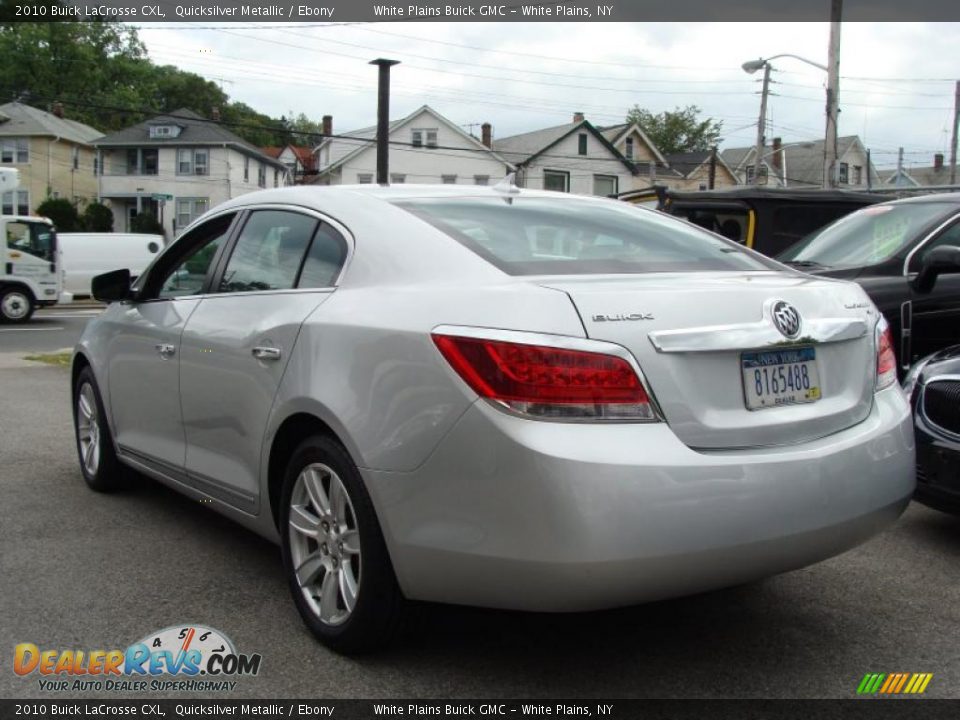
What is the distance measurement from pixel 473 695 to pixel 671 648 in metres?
0.75

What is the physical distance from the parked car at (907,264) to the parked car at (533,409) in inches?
107

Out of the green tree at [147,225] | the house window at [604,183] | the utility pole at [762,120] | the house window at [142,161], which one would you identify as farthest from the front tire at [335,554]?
the house window at [142,161]

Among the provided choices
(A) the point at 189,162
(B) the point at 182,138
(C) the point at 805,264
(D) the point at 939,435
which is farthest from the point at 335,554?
(B) the point at 182,138

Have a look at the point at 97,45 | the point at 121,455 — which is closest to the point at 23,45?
the point at 97,45

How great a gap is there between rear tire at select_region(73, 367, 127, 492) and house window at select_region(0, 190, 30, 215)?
4566cm

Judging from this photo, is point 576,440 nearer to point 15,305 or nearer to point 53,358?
point 53,358

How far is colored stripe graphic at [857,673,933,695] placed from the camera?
3020mm

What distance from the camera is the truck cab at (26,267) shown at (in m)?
21.7

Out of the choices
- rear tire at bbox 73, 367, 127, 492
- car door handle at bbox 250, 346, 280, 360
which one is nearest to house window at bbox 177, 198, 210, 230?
rear tire at bbox 73, 367, 127, 492

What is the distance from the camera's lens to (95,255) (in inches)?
1215

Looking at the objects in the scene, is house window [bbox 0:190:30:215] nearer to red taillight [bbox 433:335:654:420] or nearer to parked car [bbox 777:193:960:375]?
parked car [bbox 777:193:960:375]

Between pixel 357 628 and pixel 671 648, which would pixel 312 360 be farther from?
pixel 671 648

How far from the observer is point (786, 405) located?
2.98 meters

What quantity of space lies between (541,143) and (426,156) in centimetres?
719
